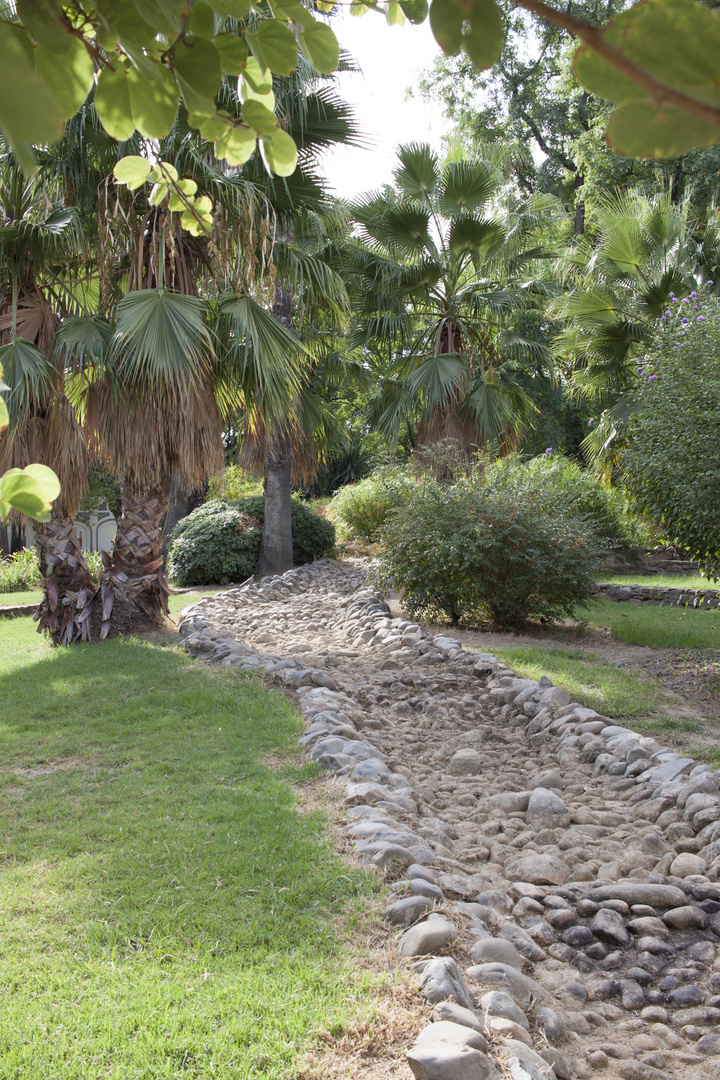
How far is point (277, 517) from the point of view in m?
13.1

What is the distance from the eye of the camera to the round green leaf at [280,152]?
1032 millimetres

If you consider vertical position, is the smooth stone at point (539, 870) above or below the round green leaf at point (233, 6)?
below

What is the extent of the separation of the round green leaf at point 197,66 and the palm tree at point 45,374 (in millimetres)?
Answer: 5858

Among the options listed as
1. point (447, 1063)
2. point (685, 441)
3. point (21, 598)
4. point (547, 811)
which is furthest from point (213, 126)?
point (21, 598)

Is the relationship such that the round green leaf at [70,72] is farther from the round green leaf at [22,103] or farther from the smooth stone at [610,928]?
the smooth stone at [610,928]

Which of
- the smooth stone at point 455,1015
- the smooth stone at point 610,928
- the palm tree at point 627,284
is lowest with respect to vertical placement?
the smooth stone at point 610,928

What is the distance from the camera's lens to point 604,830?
3.74 meters

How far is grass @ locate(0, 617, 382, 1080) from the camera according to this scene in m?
1.98

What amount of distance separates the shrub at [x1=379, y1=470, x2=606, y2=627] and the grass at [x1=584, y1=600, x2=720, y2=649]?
699mm

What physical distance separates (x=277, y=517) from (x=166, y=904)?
10.6 metres

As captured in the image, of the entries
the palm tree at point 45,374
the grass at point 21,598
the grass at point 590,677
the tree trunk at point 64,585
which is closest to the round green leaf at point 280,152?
the grass at point 590,677

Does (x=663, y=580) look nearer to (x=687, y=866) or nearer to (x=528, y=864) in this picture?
(x=687, y=866)

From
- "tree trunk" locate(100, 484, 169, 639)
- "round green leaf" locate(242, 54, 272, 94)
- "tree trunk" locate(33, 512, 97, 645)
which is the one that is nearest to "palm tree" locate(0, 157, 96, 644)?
"tree trunk" locate(33, 512, 97, 645)

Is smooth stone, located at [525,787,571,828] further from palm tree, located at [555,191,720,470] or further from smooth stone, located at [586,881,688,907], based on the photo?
palm tree, located at [555,191,720,470]
